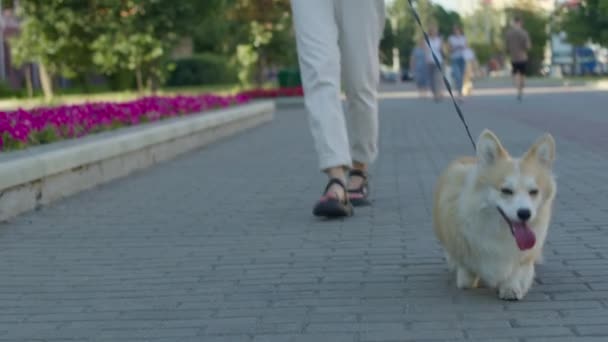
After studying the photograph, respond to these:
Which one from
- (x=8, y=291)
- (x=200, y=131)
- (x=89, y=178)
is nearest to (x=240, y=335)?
(x=8, y=291)

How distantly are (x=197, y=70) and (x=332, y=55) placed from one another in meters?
37.2

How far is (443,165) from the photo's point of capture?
984 cm

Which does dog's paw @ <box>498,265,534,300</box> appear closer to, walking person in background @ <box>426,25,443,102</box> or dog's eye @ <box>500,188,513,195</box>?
dog's eye @ <box>500,188,513,195</box>

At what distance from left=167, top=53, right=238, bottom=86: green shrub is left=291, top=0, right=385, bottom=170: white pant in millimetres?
36400

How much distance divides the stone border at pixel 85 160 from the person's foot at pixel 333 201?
2051 mm

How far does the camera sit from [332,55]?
646 cm

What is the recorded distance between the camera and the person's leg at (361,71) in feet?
21.8

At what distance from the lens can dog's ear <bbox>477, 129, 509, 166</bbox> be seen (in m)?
4.03

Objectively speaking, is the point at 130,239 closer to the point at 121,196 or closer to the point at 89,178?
the point at 121,196

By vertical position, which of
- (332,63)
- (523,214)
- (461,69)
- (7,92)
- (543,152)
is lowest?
(7,92)

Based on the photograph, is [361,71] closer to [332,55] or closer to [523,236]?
[332,55]

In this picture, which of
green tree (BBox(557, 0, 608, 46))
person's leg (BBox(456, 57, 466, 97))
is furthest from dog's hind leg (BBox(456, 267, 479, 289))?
green tree (BBox(557, 0, 608, 46))

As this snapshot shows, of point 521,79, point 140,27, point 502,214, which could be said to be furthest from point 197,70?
point 502,214

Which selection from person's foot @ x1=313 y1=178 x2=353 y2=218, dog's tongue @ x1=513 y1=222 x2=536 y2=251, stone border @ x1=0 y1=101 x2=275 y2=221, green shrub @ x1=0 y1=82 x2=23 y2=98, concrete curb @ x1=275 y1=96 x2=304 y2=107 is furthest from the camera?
green shrub @ x1=0 y1=82 x2=23 y2=98
